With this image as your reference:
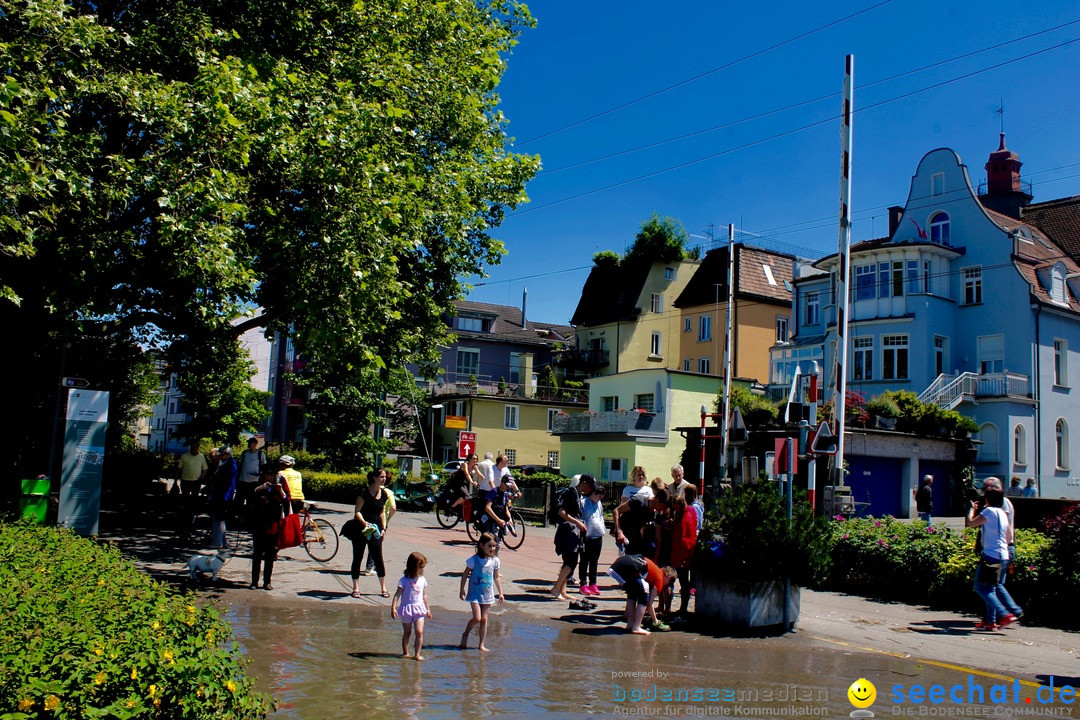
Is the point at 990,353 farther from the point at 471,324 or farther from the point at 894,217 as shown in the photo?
the point at 471,324

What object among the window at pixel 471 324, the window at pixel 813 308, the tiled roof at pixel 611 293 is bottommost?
the window at pixel 813 308

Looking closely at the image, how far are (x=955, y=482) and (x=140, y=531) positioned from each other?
3056 centimetres

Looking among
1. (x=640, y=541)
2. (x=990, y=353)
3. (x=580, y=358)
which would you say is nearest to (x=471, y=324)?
(x=580, y=358)

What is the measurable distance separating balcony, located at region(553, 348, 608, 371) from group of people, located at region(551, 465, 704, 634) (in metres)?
49.5

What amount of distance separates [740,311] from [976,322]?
15.7m

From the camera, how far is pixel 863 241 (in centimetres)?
4788

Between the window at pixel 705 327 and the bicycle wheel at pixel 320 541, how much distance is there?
44881 millimetres

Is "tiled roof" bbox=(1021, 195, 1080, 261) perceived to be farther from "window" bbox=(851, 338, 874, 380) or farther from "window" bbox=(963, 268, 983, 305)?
"window" bbox=(851, 338, 874, 380)

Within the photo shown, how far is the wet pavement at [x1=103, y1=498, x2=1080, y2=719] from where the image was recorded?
750 centimetres

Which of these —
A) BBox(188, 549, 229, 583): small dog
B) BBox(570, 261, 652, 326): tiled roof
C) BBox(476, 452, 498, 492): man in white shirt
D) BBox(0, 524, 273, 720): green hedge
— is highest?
BBox(570, 261, 652, 326): tiled roof

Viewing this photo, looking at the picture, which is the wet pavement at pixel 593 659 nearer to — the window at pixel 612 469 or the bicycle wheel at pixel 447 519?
the bicycle wheel at pixel 447 519

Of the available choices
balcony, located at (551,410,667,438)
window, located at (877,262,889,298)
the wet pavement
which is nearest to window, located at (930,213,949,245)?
window, located at (877,262,889,298)

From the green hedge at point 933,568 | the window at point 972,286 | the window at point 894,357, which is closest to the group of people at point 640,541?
the green hedge at point 933,568

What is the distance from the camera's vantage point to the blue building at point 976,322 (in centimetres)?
3994
